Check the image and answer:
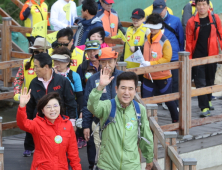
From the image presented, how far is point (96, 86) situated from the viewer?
4.53 m

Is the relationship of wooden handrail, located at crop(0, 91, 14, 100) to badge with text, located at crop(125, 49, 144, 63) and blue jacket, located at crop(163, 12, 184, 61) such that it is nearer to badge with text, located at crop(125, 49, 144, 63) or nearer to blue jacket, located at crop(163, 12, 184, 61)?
badge with text, located at crop(125, 49, 144, 63)

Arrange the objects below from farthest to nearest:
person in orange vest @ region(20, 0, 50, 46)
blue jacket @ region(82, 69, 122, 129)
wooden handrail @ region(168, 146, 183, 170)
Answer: person in orange vest @ region(20, 0, 50, 46) < blue jacket @ region(82, 69, 122, 129) < wooden handrail @ region(168, 146, 183, 170)

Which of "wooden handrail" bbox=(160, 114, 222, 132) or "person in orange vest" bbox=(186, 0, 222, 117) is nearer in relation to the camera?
"wooden handrail" bbox=(160, 114, 222, 132)

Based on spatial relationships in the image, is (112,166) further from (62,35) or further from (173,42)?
(173,42)

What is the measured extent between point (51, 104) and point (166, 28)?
379cm

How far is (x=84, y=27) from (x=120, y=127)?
3.70 metres

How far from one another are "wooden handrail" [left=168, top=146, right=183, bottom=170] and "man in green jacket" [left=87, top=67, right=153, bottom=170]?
245mm

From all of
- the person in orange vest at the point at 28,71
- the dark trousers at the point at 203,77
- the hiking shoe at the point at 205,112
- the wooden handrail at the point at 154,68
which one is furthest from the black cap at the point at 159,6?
the person in orange vest at the point at 28,71

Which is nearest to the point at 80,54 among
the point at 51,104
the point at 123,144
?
the point at 51,104

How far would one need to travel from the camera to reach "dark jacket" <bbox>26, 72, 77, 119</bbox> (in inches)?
192

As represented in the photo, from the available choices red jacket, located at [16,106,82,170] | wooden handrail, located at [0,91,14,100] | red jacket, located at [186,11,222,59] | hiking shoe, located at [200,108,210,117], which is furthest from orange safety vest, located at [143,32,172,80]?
red jacket, located at [16,106,82,170]

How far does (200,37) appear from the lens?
23.3ft

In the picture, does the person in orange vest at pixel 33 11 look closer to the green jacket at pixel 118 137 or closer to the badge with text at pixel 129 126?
the green jacket at pixel 118 137

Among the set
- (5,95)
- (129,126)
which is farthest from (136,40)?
(129,126)
